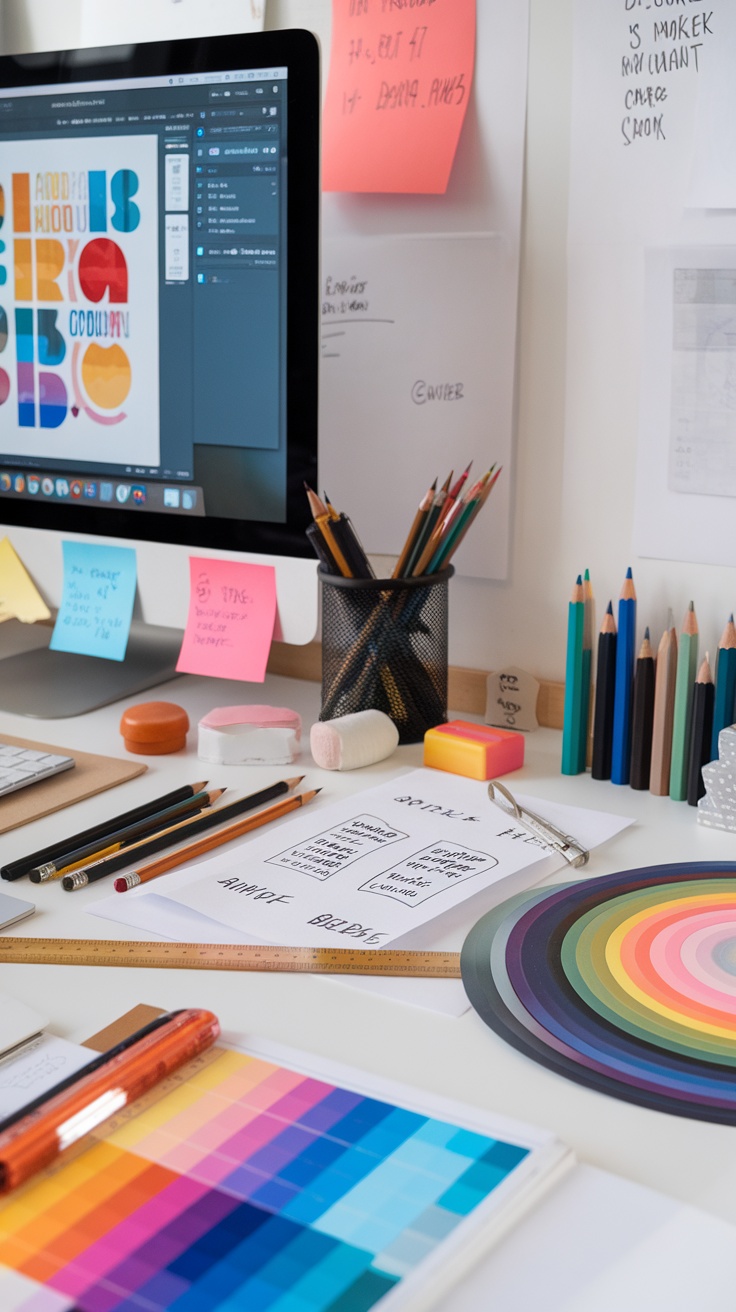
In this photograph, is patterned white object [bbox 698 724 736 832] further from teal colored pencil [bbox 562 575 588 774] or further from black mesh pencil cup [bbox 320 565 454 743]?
black mesh pencil cup [bbox 320 565 454 743]

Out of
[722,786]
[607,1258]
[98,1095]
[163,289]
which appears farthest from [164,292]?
[607,1258]

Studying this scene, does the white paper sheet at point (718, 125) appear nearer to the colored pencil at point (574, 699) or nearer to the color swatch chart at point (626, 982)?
the colored pencil at point (574, 699)

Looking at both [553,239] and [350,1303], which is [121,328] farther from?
[350,1303]

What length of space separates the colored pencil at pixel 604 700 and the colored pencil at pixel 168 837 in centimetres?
22

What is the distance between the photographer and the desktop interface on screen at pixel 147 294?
0.93m

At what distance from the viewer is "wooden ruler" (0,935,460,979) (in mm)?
625

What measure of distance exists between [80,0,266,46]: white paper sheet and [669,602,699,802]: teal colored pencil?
66 centimetres

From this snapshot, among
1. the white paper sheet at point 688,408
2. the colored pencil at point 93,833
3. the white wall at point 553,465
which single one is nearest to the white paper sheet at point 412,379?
the white wall at point 553,465

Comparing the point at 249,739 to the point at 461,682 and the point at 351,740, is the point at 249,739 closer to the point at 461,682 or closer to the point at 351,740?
the point at 351,740

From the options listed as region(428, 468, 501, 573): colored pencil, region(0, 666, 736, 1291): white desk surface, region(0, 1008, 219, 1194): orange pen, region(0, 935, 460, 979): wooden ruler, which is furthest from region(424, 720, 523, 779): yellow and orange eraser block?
region(0, 1008, 219, 1194): orange pen

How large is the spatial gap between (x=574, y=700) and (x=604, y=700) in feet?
0.08

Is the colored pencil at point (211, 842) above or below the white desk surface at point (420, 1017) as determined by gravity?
above

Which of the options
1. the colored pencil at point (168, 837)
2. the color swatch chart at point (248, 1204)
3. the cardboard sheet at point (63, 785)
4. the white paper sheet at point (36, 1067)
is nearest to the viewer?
the color swatch chart at point (248, 1204)

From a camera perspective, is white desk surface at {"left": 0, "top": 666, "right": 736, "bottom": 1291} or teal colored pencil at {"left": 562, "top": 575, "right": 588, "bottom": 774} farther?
teal colored pencil at {"left": 562, "top": 575, "right": 588, "bottom": 774}
